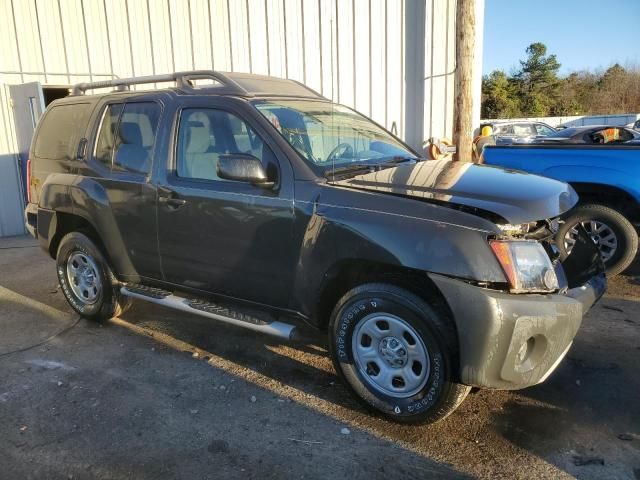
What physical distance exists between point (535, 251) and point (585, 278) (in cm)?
85

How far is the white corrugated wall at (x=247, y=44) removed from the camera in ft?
28.1

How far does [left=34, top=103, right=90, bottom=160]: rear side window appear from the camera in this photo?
462 centimetres

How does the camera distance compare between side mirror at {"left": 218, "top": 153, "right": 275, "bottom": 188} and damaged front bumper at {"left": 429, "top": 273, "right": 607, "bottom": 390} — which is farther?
side mirror at {"left": 218, "top": 153, "right": 275, "bottom": 188}

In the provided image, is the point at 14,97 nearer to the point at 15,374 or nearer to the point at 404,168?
the point at 15,374

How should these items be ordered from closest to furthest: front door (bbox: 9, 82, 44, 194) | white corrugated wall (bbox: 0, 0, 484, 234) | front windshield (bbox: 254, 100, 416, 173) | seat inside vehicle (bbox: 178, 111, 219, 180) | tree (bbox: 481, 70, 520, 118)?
front windshield (bbox: 254, 100, 416, 173) → seat inside vehicle (bbox: 178, 111, 219, 180) → front door (bbox: 9, 82, 44, 194) → white corrugated wall (bbox: 0, 0, 484, 234) → tree (bbox: 481, 70, 520, 118)

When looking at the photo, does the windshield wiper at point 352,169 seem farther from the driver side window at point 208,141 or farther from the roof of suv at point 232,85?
the roof of suv at point 232,85

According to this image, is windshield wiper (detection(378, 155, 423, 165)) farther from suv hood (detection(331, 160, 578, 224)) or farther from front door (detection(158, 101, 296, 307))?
front door (detection(158, 101, 296, 307))

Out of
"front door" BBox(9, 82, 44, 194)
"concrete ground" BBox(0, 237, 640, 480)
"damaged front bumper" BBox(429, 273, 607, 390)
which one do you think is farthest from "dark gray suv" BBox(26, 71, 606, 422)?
"front door" BBox(9, 82, 44, 194)

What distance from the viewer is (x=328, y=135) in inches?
149

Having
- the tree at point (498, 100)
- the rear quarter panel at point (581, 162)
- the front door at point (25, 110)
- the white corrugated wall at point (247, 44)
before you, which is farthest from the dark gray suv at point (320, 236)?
the tree at point (498, 100)

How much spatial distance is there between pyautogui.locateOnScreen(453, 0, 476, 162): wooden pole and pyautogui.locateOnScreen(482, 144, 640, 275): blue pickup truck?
11.3 feet

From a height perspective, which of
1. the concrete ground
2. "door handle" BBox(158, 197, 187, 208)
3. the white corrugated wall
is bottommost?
the concrete ground

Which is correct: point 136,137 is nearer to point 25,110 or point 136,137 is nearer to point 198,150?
point 198,150

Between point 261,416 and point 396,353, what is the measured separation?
930mm
